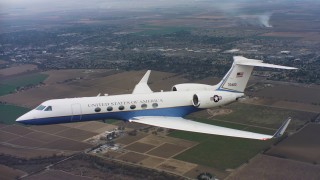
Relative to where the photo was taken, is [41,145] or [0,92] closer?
[41,145]

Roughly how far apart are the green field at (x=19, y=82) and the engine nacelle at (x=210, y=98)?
6391 centimetres

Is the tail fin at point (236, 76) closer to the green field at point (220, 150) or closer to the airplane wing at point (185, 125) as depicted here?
the airplane wing at point (185, 125)

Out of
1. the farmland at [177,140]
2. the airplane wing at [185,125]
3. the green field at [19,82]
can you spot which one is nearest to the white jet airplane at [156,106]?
the airplane wing at [185,125]

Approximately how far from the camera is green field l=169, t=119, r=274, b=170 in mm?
56688

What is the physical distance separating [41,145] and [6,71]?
230 feet

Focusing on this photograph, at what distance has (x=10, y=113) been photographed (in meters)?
82.6

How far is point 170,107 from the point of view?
49.8 m

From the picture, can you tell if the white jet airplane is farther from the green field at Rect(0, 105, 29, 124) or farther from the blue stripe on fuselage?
the green field at Rect(0, 105, 29, 124)

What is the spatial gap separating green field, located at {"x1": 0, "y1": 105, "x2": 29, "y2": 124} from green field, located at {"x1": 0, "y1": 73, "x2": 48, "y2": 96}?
13813mm

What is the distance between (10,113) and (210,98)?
48.5m

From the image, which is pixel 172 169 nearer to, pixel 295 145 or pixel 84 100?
pixel 84 100

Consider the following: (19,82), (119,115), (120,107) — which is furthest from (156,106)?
(19,82)

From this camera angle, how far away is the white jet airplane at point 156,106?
45.7 meters

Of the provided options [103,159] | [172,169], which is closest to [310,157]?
[172,169]
